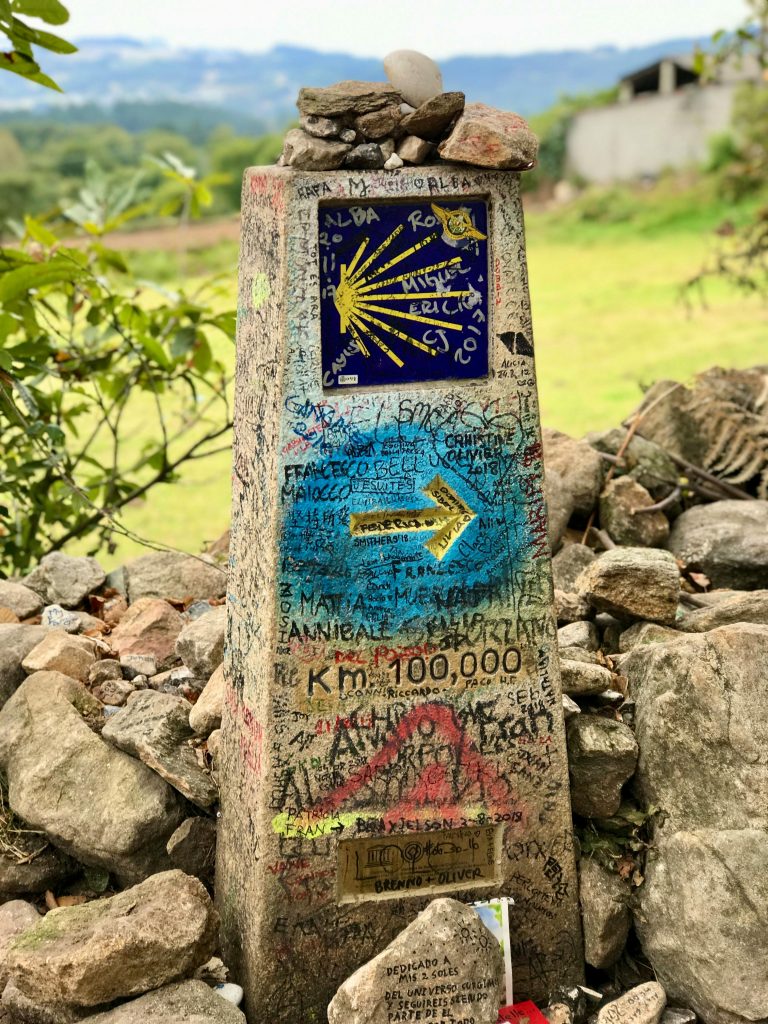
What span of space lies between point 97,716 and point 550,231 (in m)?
17.4

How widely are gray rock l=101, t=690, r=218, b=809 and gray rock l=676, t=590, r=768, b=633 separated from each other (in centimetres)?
178

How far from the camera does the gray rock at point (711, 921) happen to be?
3594 millimetres

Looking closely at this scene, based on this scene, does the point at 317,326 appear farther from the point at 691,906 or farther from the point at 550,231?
the point at 550,231

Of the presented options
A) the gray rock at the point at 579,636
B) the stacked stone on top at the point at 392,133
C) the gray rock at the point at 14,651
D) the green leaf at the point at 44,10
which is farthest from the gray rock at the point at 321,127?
the gray rock at the point at 14,651

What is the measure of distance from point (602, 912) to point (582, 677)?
70 cm

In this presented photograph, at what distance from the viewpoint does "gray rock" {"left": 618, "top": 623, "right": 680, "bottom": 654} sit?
4.50 m

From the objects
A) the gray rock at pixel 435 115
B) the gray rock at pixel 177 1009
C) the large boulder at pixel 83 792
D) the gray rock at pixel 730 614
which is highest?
the gray rock at pixel 435 115

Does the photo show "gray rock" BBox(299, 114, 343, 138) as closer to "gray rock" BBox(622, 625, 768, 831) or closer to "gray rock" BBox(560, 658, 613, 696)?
"gray rock" BBox(560, 658, 613, 696)

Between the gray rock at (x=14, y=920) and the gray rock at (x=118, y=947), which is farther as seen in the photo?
the gray rock at (x=14, y=920)

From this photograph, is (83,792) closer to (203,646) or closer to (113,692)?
(113,692)

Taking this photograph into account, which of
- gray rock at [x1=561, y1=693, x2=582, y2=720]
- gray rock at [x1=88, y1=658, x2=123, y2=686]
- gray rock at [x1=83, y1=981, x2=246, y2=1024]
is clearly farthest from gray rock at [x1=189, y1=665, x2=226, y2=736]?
gray rock at [x1=561, y1=693, x2=582, y2=720]

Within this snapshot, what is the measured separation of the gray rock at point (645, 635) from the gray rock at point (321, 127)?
206 cm

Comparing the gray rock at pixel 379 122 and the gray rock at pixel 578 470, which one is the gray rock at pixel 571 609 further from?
the gray rock at pixel 379 122

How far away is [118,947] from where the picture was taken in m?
Result: 3.37
